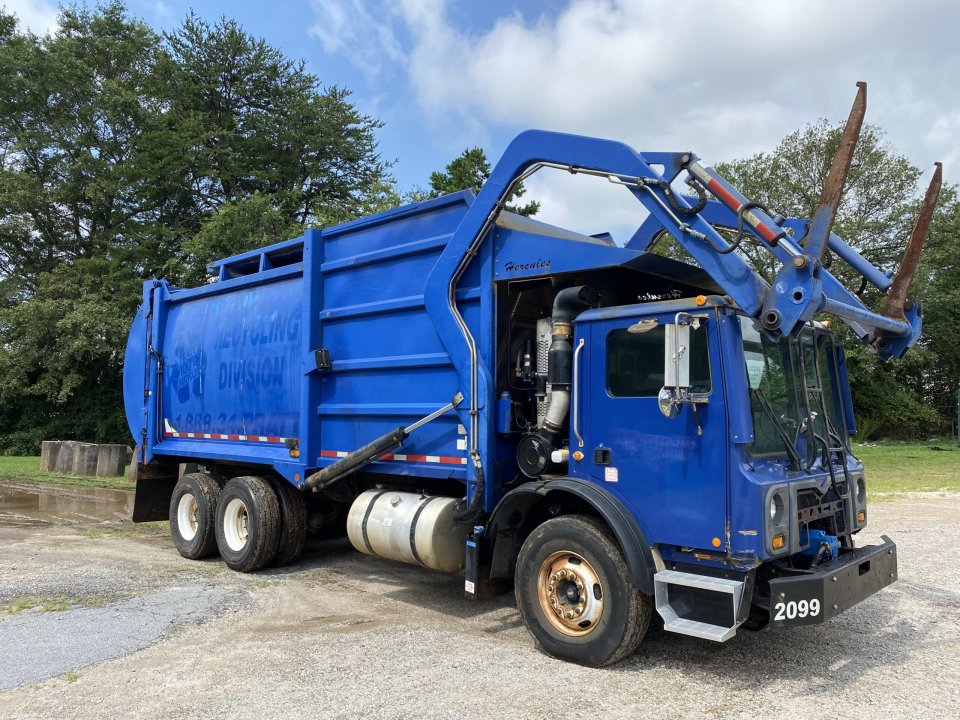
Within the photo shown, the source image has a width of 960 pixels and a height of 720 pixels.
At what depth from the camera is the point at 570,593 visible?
496 cm

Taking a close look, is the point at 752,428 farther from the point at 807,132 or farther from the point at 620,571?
the point at 807,132

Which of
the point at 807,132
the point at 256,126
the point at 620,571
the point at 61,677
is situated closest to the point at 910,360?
the point at 807,132

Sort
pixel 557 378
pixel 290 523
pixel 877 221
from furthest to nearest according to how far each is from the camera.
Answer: pixel 877 221 < pixel 290 523 < pixel 557 378

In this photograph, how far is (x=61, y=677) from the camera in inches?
186

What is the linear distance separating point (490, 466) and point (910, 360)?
90.2ft

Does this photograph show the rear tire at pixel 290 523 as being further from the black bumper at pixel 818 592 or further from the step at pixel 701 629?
the black bumper at pixel 818 592

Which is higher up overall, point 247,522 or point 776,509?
point 776,509

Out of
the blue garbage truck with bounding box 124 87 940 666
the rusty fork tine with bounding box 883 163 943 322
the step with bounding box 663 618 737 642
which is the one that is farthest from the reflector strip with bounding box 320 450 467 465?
the rusty fork tine with bounding box 883 163 943 322

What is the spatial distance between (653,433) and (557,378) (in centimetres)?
87

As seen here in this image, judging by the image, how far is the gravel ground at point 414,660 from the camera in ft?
13.9

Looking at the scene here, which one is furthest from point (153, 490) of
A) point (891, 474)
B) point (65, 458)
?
point (891, 474)

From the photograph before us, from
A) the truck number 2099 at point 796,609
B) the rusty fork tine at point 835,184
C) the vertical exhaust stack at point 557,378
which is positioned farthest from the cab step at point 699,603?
the rusty fork tine at point 835,184

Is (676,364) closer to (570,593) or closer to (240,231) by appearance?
(570,593)

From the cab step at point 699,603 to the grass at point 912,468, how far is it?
10454mm
